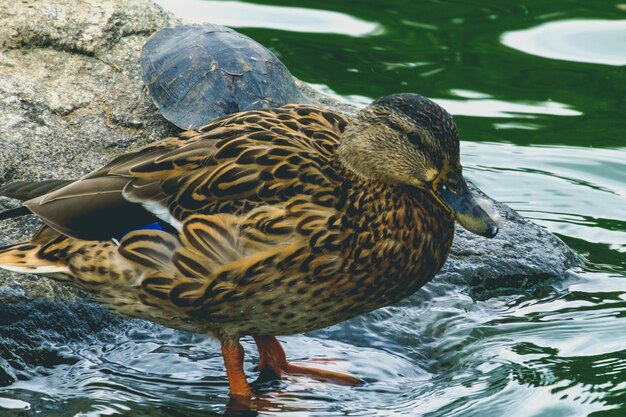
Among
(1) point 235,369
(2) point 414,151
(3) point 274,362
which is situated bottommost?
(3) point 274,362

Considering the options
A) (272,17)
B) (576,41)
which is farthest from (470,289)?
(272,17)

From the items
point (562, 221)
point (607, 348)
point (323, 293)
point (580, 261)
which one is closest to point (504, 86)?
point (562, 221)

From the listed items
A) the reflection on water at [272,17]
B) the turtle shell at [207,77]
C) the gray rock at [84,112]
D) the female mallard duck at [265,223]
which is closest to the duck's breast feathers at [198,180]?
the female mallard duck at [265,223]

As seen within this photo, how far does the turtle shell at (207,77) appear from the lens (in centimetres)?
867

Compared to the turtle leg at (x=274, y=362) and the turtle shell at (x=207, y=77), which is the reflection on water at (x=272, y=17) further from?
the turtle leg at (x=274, y=362)

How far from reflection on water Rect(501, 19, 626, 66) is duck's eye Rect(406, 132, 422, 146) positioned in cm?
551

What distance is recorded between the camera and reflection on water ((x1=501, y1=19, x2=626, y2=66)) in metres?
11.4

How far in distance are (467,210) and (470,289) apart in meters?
1.45

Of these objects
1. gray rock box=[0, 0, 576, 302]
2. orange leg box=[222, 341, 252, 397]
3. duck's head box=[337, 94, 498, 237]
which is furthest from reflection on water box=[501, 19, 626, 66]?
orange leg box=[222, 341, 252, 397]

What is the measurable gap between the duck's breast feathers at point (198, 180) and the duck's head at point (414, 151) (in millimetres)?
195

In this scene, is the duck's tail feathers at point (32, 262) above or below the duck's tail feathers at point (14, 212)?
below

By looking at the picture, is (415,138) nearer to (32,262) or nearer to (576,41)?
(32,262)

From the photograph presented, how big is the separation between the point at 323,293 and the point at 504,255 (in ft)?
6.52

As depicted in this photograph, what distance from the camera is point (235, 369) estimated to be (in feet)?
21.1
